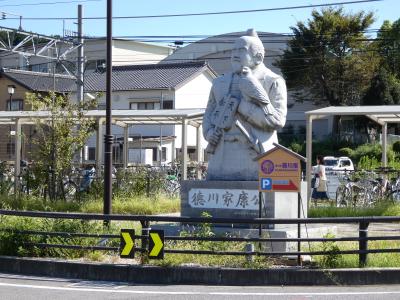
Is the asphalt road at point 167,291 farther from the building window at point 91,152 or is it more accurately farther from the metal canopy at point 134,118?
the building window at point 91,152

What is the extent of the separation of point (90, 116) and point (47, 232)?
42.4ft

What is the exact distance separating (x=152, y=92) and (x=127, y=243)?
130 feet

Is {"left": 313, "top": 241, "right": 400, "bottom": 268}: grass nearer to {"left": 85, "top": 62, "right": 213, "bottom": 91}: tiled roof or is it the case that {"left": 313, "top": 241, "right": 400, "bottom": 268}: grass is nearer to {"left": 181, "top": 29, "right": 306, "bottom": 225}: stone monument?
{"left": 181, "top": 29, "right": 306, "bottom": 225}: stone monument

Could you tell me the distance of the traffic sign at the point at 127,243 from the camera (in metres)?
10.8

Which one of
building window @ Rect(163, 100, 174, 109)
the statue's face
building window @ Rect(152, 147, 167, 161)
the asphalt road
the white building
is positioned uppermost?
the white building

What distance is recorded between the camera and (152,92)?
164 feet

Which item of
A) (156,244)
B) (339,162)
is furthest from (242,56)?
(339,162)

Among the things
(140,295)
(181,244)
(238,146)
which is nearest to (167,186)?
(238,146)

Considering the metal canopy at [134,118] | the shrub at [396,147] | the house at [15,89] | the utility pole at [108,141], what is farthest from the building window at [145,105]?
the utility pole at [108,141]

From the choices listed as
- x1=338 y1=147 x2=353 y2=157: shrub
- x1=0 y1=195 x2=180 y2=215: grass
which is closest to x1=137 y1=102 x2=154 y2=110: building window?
x1=338 y1=147 x2=353 y2=157: shrub

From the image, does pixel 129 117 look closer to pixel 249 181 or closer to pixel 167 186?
pixel 167 186

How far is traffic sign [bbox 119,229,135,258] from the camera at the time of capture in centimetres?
1080

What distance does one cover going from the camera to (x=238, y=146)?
47.4 feet

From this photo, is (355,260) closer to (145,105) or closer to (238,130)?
(238,130)
